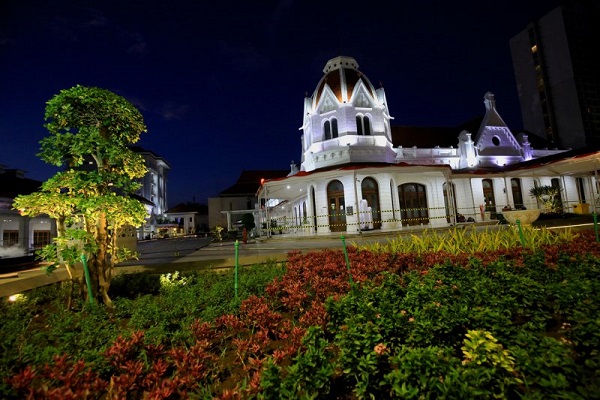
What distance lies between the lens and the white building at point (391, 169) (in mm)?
20781

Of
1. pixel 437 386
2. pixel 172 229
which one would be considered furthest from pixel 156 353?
pixel 172 229

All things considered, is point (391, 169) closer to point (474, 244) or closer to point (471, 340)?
point (474, 244)

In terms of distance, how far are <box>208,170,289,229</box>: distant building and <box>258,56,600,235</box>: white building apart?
23825 mm

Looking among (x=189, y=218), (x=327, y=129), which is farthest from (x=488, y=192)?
(x=189, y=218)

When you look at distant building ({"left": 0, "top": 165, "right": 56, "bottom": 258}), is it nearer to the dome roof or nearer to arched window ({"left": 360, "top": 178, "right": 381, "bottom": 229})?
arched window ({"left": 360, "top": 178, "right": 381, "bottom": 229})

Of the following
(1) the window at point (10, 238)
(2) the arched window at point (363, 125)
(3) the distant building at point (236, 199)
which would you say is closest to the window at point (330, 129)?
(2) the arched window at point (363, 125)

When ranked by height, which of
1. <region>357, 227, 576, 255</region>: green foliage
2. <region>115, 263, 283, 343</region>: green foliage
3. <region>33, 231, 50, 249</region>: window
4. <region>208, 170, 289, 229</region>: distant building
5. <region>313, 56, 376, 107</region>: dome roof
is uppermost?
<region>313, 56, 376, 107</region>: dome roof

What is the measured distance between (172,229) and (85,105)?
58.3 meters

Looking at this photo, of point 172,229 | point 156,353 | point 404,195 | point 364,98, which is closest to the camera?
point 156,353

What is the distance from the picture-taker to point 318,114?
25734 millimetres

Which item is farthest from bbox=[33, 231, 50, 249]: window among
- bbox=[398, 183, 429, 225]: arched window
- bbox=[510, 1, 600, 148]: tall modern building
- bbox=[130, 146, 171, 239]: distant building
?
bbox=[510, 1, 600, 148]: tall modern building

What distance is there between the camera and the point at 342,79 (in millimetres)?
25297

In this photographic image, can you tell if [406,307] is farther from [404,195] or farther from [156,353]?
[404,195]

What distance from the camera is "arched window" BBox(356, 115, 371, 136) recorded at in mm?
24812
